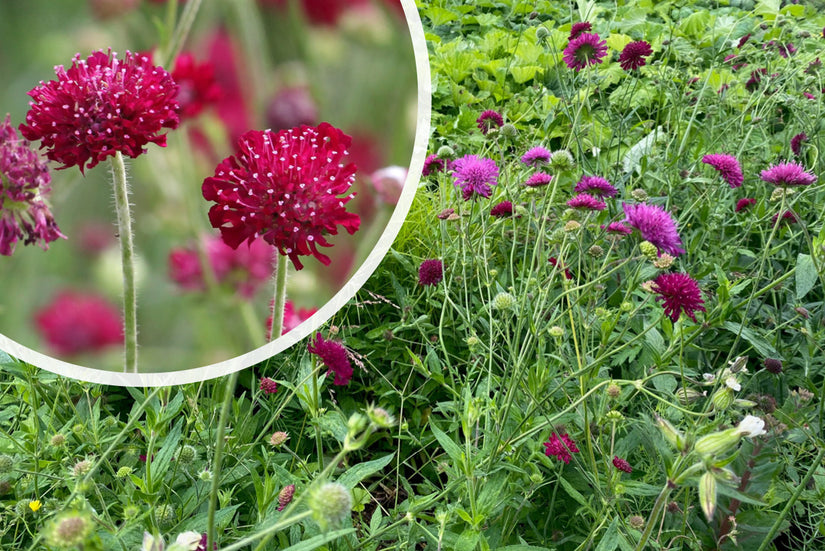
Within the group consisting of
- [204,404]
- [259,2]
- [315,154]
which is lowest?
[204,404]

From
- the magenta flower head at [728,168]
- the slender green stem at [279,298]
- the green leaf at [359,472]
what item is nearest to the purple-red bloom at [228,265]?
the slender green stem at [279,298]

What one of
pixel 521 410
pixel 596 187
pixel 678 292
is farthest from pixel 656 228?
pixel 521 410

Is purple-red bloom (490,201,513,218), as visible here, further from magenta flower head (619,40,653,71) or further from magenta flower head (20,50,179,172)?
magenta flower head (20,50,179,172)

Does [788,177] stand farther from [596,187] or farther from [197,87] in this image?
[197,87]

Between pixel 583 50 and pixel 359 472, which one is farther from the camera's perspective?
pixel 583 50

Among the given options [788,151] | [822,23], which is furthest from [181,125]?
[822,23]

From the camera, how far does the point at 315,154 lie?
59 centimetres

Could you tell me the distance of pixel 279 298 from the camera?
644 mm

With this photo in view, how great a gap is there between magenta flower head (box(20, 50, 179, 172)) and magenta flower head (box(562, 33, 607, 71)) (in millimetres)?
940

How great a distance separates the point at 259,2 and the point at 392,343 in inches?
33.0

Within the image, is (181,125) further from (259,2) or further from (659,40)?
(659,40)

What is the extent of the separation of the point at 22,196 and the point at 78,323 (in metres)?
0.12

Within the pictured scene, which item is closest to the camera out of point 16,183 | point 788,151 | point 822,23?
point 16,183

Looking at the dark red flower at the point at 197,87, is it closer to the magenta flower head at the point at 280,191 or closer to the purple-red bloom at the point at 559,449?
the magenta flower head at the point at 280,191
